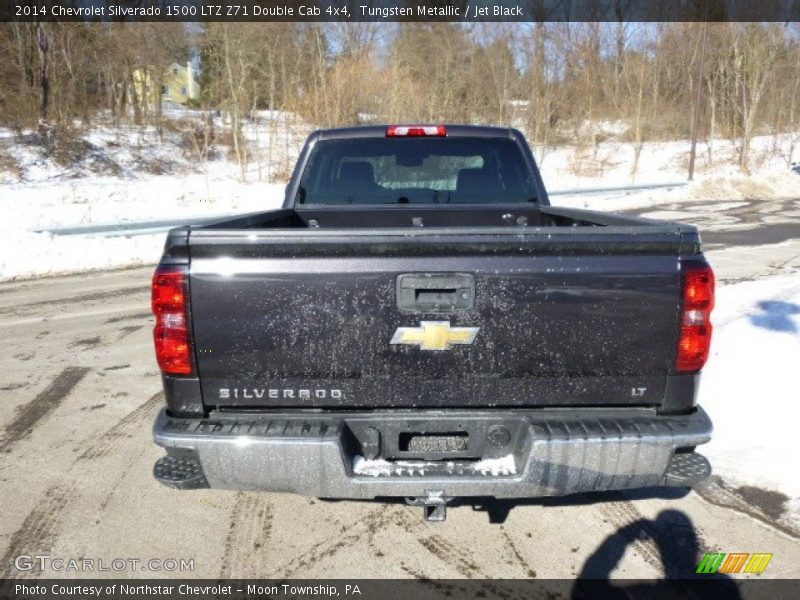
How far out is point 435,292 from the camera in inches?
96.0

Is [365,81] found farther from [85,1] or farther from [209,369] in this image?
[209,369]

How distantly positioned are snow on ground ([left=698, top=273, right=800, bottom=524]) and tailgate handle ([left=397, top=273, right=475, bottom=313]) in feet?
7.36

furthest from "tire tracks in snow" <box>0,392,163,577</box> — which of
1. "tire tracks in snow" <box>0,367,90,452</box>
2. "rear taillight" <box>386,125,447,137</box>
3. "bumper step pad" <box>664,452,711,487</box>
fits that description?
"bumper step pad" <box>664,452,711,487</box>

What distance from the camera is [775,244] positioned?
483 inches

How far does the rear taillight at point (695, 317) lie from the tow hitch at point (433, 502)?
3.72 feet

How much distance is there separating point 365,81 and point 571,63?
13.8 meters

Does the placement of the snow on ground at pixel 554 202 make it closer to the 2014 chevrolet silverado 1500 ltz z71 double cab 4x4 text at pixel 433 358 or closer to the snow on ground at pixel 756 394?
the snow on ground at pixel 756 394

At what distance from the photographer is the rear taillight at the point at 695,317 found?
2.41 metres

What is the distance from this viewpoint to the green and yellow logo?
280 centimetres

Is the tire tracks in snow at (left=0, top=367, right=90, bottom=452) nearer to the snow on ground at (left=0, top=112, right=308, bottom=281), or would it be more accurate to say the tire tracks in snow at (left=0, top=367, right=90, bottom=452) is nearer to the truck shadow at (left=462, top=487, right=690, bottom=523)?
the truck shadow at (left=462, top=487, right=690, bottom=523)

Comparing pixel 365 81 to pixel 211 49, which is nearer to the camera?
pixel 365 81

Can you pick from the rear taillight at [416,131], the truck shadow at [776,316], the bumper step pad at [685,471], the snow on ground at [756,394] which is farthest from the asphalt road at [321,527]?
the truck shadow at [776,316]

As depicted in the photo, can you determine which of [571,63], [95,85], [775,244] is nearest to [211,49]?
[95,85]

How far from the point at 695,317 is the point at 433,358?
1095mm
